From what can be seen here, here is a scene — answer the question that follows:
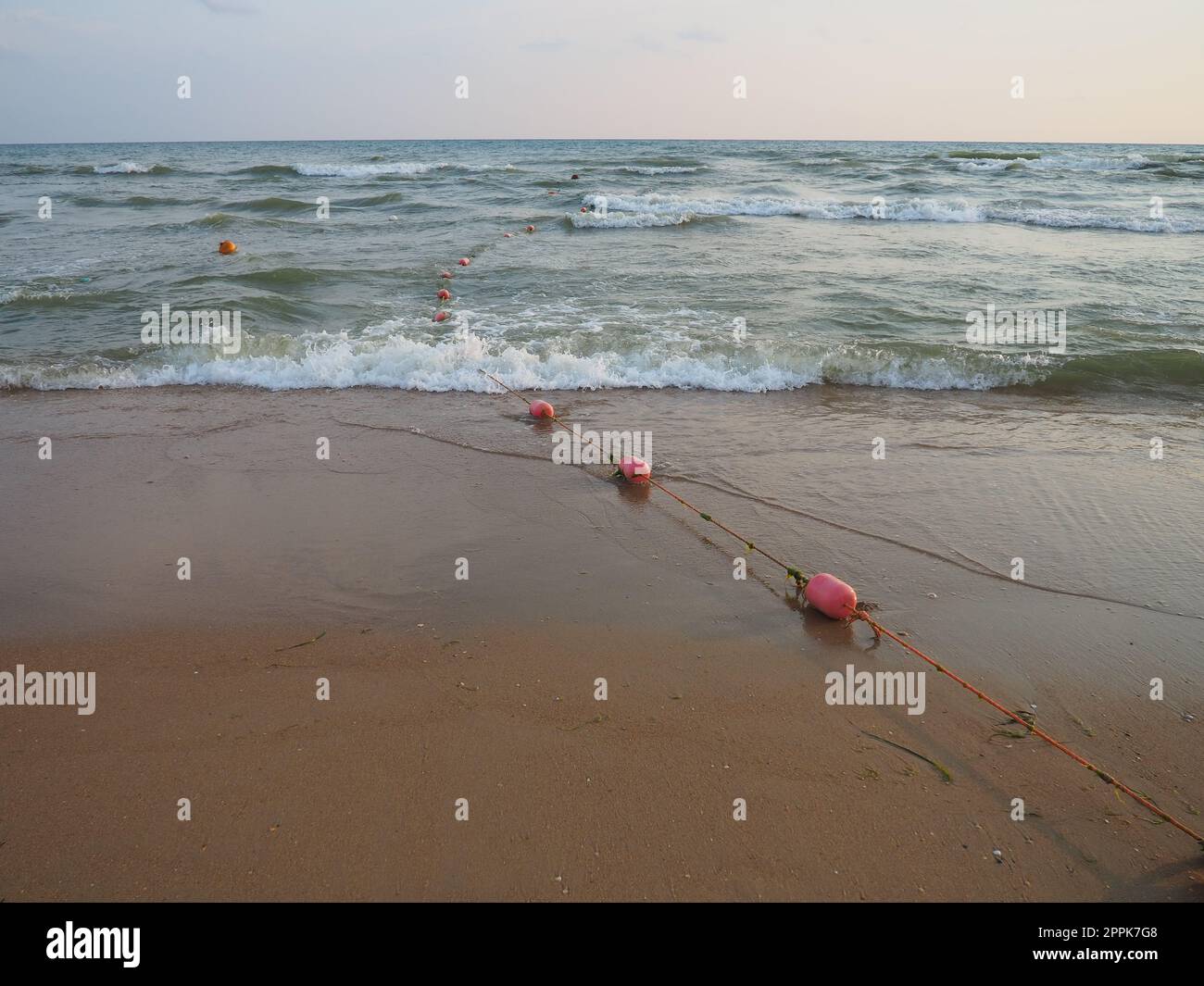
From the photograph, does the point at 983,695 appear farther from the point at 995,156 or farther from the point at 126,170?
the point at 995,156

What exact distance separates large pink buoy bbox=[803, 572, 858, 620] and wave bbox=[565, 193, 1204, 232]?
16339 millimetres

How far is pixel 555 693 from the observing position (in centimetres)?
351

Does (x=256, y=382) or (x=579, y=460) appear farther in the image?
(x=256, y=382)

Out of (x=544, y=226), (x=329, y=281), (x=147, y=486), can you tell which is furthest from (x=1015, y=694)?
(x=544, y=226)

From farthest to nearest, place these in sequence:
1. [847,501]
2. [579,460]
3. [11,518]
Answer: [579,460], [847,501], [11,518]

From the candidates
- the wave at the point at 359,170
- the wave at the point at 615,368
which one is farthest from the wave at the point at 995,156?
the wave at the point at 615,368

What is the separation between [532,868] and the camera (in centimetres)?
266

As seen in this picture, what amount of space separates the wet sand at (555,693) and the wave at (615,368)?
7.96ft

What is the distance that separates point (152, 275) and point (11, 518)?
9.12 m

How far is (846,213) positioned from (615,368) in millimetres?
15402

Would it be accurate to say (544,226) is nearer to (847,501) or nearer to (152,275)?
(152,275)

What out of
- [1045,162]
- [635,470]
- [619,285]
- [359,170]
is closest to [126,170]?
[359,170]

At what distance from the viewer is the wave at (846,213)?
1877 cm

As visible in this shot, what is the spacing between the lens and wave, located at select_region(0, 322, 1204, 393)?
8180 millimetres
